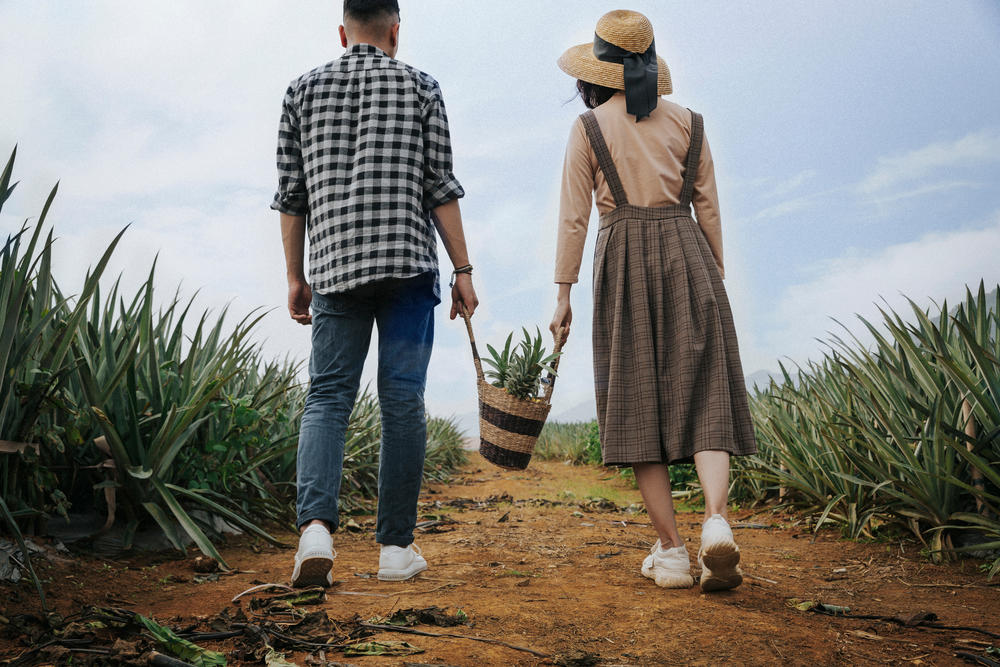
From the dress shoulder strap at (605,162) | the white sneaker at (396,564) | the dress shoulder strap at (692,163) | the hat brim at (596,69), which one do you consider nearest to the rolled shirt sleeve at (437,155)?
the dress shoulder strap at (605,162)

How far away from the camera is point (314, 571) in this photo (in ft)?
7.69

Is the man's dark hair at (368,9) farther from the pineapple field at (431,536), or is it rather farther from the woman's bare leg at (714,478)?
the woman's bare leg at (714,478)

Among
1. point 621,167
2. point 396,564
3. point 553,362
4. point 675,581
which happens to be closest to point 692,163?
point 621,167

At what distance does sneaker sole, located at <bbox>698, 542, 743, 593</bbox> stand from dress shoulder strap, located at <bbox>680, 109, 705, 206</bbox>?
1.26 m

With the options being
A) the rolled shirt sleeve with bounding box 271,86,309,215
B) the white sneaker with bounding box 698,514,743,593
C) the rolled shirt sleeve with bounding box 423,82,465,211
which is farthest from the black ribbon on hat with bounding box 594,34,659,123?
the white sneaker with bounding box 698,514,743,593

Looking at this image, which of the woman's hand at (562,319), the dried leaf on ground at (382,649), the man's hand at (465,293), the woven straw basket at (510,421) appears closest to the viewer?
the dried leaf on ground at (382,649)

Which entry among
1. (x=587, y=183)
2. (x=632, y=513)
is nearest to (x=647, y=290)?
(x=587, y=183)

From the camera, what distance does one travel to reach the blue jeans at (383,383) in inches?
99.4

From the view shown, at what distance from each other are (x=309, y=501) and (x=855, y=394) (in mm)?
2792

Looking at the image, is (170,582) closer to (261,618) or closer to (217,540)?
(217,540)

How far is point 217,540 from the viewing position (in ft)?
10.4

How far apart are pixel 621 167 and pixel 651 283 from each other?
1.45 feet

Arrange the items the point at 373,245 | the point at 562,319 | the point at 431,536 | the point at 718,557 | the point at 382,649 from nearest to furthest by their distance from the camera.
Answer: the point at 382,649 < the point at 718,557 < the point at 373,245 < the point at 562,319 < the point at 431,536

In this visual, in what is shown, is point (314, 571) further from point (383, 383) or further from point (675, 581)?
point (675, 581)
